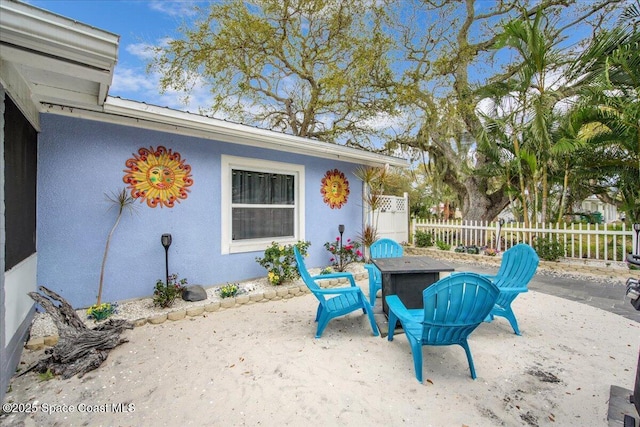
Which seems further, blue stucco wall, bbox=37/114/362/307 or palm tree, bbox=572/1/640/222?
palm tree, bbox=572/1/640/222

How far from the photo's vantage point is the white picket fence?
22.0ft

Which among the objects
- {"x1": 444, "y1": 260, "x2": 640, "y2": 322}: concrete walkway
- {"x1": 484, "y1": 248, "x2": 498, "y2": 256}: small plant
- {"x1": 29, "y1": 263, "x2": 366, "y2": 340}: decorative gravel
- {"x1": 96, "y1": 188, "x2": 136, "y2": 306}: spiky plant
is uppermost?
{"x1": 96, "y1": 188, "x2": 136, "y2": 306}: spiky plant

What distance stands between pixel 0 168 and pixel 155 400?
2.09 m

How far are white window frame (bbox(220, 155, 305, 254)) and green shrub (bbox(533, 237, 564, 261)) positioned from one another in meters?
5.84

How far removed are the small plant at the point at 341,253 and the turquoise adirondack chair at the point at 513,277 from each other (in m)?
2.91

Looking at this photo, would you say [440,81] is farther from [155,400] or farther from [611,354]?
→ [155,400]

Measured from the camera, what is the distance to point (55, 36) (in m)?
1.82

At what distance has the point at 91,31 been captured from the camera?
6.32 feet

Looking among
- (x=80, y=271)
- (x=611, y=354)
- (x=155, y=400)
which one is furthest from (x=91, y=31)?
(x=611, y=354)

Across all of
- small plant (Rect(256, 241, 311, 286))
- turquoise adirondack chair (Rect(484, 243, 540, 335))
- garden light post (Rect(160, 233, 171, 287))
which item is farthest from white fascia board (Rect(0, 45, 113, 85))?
turquoise adirondack chair (Rect(484, 243, 540, 335))

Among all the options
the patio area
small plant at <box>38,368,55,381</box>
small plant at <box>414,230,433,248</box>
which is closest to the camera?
the patio area

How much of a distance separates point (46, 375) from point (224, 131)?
11.4 ft

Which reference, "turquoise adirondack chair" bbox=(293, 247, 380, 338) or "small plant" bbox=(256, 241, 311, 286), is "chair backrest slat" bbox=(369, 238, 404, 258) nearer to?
"small plant" bbox=(256, 241, 311, 286)

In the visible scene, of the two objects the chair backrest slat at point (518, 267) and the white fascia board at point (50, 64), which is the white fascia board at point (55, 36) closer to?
the white fascia board at point (50, 64)
